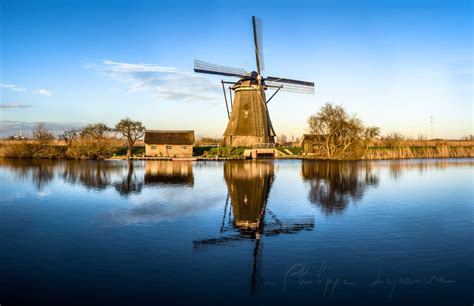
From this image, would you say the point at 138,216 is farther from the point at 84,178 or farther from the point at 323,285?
the point at 84,178

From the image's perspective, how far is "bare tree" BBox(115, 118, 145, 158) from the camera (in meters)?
53.2

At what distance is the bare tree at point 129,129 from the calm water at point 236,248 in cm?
3393

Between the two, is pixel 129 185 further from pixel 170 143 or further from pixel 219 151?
pixel 219 151

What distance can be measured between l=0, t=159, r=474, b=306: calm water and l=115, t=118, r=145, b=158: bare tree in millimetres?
33933

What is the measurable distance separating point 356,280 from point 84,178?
22.7 metres

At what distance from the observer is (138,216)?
45.8ft

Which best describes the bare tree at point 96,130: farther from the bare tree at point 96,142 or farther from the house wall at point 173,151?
the house wall at point 173,151

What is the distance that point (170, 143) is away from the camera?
163 ft

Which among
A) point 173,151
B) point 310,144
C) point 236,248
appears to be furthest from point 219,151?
point 236,248

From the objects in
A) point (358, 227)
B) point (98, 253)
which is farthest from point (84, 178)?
point (358, 227)

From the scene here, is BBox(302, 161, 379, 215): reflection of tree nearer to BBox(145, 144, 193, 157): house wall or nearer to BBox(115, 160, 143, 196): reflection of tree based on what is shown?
BBox(115, 160, 143, 196): reflection of tree
